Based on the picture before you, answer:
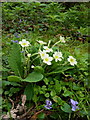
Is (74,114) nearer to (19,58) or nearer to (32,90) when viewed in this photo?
(32,90)

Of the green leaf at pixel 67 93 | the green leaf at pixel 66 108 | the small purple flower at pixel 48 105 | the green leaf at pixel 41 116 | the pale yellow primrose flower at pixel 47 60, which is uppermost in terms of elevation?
the pale yellow primrose flower at pixel 47 60

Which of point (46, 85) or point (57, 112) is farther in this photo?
point (46, 85)

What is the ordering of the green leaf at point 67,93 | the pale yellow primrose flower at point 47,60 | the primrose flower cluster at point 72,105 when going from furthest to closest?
the pale yellow primrose flower at point 47,60, the green leaf at point 67,93, the primrose flower cluster at point 72,105

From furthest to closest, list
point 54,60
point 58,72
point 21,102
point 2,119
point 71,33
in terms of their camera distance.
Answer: point 71,33 → point 54,60 → point 58,72 → point 21,102 → point 2,119

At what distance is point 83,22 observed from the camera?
353 centimetres

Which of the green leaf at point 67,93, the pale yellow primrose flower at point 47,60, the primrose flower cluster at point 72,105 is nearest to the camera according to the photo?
the primrose flower cluster at point 72,105

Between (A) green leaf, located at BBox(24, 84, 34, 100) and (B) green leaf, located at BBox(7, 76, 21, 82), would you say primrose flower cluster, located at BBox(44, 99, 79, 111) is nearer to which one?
(A) green leaf, located at BBox(24, 84, 34, 100)

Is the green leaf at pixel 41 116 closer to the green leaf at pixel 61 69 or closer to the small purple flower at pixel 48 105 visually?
the small purple flower at pixel 48 105

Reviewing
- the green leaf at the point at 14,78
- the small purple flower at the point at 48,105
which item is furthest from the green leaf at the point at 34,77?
the small purple flower at the point at 48,105

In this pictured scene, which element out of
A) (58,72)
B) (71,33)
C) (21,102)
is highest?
(58,72)

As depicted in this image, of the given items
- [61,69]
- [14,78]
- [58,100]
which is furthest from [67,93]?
[14,78]

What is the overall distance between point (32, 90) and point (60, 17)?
7.71 ft

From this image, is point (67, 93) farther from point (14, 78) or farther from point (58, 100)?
point (14, 78)

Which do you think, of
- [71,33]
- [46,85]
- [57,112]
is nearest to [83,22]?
[71,33]
